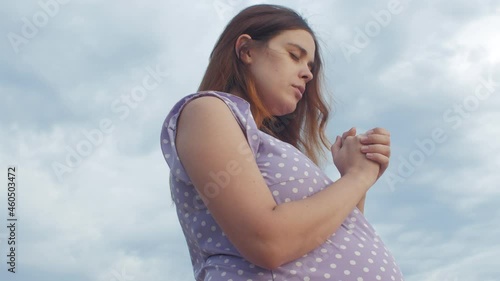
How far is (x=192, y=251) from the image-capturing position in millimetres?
1982

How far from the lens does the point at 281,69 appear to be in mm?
2270

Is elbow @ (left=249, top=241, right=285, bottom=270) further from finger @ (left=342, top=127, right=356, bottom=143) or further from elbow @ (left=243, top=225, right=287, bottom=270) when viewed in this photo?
finger @ (left=342, top=127, right=356, bottom=143)

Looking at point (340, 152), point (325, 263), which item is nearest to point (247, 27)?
point (340, 152)

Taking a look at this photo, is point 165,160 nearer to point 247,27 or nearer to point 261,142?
point 261,142

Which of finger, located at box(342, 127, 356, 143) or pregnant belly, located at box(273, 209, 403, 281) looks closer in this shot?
pregnant belly, located at box(273, 209, 403, 281)

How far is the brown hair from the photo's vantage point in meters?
2.32

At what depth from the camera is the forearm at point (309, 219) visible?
5.28 ft

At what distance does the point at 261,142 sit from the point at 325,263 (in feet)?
1.29

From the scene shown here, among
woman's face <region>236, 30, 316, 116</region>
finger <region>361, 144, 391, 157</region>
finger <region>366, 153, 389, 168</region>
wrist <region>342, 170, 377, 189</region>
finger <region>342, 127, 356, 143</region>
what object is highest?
woman's face <region>236, 30, 316, 116</region>

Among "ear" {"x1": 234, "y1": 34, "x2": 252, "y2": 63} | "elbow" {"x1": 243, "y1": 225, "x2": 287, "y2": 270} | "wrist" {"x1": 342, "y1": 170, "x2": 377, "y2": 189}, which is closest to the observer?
"elbow" {"x1": 243, "y1": 225, "x2": 287, "y2": 270}

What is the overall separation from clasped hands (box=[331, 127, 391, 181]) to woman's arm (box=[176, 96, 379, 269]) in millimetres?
191

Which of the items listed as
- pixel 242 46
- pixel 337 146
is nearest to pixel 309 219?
pixel 337 146

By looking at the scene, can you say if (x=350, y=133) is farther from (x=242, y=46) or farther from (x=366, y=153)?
(x=242, y=46)

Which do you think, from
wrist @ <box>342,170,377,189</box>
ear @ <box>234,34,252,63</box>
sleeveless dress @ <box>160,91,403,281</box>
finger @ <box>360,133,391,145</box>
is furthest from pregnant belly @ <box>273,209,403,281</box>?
ear @ <box>234,34,252,63</box>
